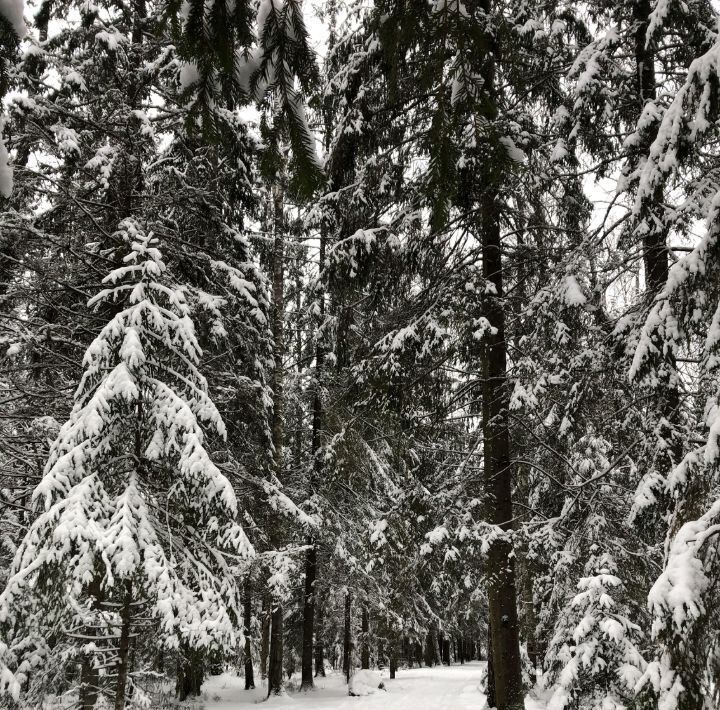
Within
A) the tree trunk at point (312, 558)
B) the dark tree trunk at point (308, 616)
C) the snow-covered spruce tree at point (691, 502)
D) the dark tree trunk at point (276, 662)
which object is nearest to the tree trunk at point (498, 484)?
the snow-covered spruce tree at point (691, 502)

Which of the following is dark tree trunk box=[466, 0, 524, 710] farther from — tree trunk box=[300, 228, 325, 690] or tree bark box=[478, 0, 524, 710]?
tree trunk box=[300, 228, 325, 690]

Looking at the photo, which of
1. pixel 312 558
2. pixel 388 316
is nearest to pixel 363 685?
pixel 312 558

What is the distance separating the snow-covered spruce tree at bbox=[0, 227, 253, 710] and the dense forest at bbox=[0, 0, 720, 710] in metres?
0.04

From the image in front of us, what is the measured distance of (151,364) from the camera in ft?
20.5

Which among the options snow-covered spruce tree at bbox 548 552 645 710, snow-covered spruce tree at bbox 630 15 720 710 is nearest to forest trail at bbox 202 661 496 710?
snow-covered spruce tree at bbox 548 552 645 710

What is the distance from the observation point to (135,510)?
5688 millimetres

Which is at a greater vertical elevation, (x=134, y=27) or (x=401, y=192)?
(x=134, y=27)

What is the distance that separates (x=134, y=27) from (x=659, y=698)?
11.4 m

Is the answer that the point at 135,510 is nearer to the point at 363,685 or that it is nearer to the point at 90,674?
the point at 90,674

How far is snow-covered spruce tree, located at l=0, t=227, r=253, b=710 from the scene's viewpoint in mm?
5367

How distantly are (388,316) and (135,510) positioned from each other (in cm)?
498

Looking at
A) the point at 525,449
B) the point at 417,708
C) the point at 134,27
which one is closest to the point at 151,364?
the point at 134,27

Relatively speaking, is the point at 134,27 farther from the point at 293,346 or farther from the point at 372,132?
the point at 293,346

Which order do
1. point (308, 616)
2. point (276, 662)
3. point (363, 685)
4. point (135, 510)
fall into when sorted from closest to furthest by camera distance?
point (135, 510) → point (276, 662) → point (308, 616) → point (363, 685)
